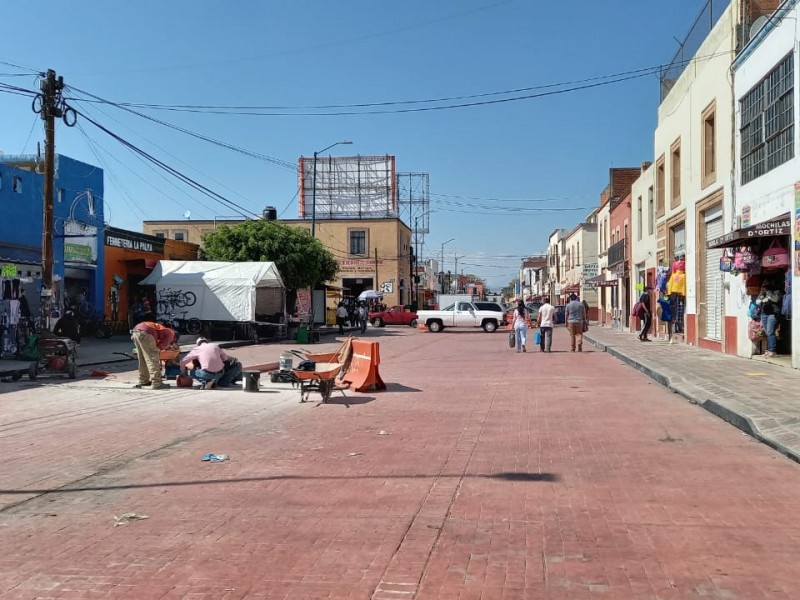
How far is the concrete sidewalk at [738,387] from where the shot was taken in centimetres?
845

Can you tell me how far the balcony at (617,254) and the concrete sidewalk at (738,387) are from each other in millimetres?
17203

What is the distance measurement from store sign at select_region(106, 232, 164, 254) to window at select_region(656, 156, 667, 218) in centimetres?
2206

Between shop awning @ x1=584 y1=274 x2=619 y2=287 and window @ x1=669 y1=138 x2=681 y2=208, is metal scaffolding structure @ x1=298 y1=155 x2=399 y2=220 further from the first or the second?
window @ x1=669 y1=138 x2=681 y2=208

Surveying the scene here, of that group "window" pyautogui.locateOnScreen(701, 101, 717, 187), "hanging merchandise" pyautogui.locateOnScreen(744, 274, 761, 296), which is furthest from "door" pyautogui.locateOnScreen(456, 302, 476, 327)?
"hanging merchandise" pyautogui.locateOnScreen(744, 274, 761, 296)

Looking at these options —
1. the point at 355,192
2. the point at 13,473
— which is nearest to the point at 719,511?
the point at 13,473

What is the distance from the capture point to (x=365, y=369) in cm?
1323

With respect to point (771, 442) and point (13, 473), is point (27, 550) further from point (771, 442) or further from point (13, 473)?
point (771, 442)

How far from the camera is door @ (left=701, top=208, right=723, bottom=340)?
64.0ft

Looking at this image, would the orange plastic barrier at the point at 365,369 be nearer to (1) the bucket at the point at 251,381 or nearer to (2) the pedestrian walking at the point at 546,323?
(1) the bucket at the point at 251,381

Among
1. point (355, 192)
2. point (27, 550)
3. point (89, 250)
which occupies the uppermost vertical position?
point (355, 192)

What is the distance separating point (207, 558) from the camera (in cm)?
457

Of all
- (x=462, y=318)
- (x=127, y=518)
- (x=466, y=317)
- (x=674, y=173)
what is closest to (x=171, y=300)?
(x=462, y=318)

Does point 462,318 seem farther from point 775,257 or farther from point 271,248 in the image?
point 775,257

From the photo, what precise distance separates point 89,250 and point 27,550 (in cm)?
2582
